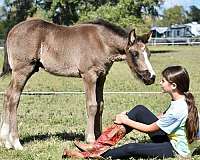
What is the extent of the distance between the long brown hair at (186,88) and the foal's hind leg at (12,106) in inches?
92.7

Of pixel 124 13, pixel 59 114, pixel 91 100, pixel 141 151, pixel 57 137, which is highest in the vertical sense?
pixel 91 100

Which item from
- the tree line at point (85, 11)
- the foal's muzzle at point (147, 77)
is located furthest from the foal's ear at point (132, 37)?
the tree line at point (85, 11)

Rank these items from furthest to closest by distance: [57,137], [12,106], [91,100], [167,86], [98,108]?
[57,137]
[98,108]
[91,100]
[12,106]
[167,86]

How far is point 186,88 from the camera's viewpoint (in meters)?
6.10

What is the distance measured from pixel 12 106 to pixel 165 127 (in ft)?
8.26

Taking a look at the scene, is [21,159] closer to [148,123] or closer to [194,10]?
[148,123]

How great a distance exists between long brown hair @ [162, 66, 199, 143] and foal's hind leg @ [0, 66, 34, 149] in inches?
92.7

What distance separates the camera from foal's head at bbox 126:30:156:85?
719 centimetres

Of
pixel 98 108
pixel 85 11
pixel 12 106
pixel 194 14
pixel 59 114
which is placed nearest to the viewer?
pixel 12 106

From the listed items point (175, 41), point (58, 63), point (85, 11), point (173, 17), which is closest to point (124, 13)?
point (85, 11)

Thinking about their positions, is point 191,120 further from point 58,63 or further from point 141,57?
point 58,63

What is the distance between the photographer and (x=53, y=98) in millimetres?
13672

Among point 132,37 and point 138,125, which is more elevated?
point 132,37

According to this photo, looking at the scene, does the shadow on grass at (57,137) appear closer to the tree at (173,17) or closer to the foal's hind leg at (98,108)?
the foal's hind leg at (98,108)
